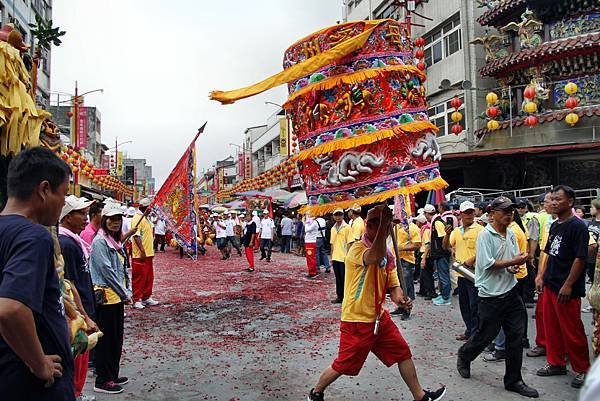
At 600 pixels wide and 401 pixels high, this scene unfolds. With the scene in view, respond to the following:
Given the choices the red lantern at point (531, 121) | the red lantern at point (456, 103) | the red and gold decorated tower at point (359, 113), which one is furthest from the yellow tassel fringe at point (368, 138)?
the red lantern at point (456, 103)

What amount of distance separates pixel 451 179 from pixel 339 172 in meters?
21.1

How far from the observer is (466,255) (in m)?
7.45

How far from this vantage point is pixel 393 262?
490 cm

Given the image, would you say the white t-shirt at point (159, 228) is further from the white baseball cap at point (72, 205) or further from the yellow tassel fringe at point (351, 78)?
the yellow tassel fringe at point (351, 78)

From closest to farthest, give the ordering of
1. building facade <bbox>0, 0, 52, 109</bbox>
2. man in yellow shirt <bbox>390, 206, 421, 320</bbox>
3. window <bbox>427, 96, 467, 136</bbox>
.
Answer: man in yellow shirt <bbox>390, 206, 421, 320</bbox> → window <bbox>427, 96, 467, 136</bbox> → building facade <bbox>0, 0, 52, 109</bbox>

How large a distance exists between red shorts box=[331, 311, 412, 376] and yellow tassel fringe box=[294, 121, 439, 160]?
5.12 feet

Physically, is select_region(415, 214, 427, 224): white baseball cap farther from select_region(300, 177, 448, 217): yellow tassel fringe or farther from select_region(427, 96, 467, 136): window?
select_region(427, 96, 467, 136): window

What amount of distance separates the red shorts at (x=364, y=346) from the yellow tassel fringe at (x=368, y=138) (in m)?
1.56

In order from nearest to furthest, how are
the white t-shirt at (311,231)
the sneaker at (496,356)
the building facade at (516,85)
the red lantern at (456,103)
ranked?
the sneaker at (496,356) < the white t-shirt at (311,231) < the building facade at (516,85) < the red lantern at (456,103)

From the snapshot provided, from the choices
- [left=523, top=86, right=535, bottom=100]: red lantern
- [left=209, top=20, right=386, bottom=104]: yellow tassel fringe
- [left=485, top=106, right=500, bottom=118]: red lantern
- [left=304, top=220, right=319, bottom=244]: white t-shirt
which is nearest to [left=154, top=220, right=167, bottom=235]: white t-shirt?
[left=304, top=220, right=319, bottom=244]: white t-shirt

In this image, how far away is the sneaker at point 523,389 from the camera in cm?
498

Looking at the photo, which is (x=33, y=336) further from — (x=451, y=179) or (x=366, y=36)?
(x=451, y=179)

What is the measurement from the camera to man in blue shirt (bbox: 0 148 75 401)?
7.44ft

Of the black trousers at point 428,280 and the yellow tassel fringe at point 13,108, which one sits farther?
the black trousers at point 428,280
